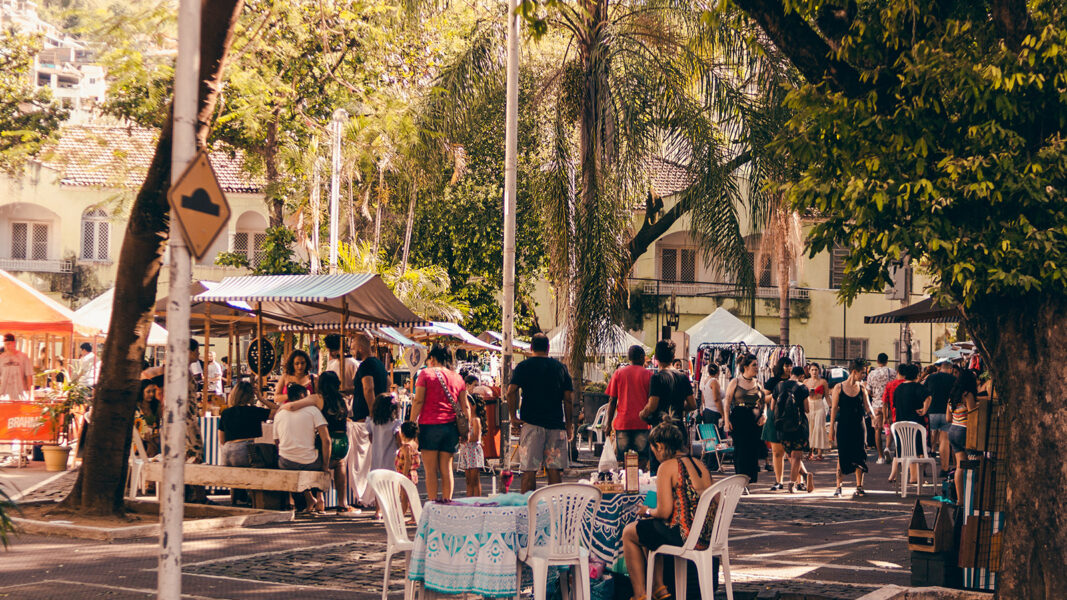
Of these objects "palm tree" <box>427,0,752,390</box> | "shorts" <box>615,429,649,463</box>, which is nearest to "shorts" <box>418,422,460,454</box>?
"shorts" <box>615,429,649,463</box>

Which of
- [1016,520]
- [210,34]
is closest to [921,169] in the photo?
[1016,520]

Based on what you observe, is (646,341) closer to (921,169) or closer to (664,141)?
(664,141)

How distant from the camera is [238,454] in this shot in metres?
13.4

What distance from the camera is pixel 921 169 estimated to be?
730 centimetres

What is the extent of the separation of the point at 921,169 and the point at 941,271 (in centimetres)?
65

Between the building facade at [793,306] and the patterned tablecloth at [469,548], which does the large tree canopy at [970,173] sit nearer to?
the patterned tablecloth at [469,548]

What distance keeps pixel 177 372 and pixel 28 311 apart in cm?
1775

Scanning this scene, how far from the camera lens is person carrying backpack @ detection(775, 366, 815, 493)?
16.3 meters

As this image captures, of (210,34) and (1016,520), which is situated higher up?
(210,34)

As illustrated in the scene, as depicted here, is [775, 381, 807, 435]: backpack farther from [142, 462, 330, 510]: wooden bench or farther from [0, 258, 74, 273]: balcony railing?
[0, 258, 74, 273]: balcony railing

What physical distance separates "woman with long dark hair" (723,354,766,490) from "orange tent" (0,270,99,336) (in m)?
12.6

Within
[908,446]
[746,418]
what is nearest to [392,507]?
[746,418]

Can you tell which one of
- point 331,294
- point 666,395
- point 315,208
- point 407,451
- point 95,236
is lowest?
point 407,451

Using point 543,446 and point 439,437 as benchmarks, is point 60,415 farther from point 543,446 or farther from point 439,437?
point 543,446
